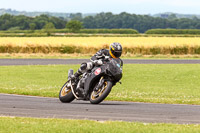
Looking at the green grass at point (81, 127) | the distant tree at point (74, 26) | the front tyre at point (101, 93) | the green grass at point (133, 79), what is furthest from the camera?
the distant tree at point (74, 26)

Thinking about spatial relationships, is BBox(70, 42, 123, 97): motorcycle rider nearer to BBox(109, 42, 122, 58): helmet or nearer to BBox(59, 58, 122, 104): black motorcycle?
BBox(109, 42, 122, 58): helmet

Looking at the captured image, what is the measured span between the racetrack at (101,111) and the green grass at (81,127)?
2.74ft

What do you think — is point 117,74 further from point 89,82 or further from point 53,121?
point 53,121

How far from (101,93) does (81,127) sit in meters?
3.71

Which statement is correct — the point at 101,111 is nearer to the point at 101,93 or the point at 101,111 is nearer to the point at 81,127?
the point at 101,93

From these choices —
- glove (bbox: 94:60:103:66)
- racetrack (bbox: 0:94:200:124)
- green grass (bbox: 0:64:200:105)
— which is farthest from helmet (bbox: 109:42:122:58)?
green grass (bbox: 0:64:200:105)

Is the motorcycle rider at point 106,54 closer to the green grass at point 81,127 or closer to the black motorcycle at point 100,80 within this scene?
the black motorcycle at point 100,80

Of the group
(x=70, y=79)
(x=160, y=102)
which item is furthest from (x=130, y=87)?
(x=70, y=79)

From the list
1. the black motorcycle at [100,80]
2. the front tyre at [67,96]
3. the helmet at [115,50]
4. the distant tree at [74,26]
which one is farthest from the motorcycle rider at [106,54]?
the distant tree at [74,26]

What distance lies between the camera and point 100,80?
42.9ft

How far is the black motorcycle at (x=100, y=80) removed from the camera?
42.6 ft

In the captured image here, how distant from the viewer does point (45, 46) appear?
51.0 meters

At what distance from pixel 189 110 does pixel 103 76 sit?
8.17ft

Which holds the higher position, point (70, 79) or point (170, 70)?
point (70, 79)
